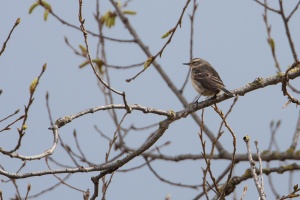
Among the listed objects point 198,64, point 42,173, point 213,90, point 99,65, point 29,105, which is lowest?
point 42,173

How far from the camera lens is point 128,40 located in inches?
371

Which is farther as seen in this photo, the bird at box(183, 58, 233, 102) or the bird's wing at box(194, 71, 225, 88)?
the bird's wing at box(194, 71, 225, 88)

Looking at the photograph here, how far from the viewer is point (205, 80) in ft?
25.0

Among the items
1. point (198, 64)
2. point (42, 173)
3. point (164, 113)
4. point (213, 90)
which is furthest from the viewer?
point (198, 64)

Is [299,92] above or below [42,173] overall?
above

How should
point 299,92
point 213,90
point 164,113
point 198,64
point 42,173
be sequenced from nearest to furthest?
point 42,173, point 164,113, point 299,92, point 213,90, point 198,64

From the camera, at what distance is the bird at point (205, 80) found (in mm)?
7191

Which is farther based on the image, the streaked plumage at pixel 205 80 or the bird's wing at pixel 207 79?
the bird's wing at pixel 207 79

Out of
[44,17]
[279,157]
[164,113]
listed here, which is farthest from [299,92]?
[44,17]

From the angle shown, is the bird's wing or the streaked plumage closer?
the streaked plumage

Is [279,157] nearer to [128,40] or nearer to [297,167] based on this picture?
[297,167]

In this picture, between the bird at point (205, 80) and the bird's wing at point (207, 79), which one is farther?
the bird's wing at point (207, 79)

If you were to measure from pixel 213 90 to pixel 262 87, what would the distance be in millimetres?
2127

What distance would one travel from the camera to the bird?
7191 millimetres
